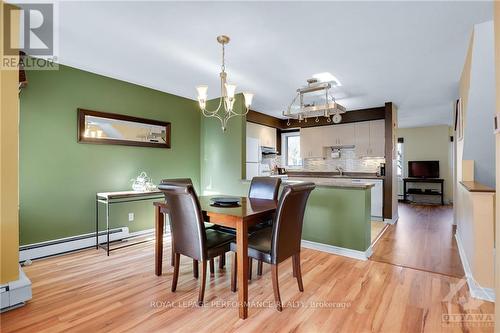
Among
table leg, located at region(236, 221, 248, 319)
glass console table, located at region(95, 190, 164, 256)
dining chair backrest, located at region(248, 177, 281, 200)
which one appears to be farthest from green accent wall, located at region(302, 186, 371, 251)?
glass console table, located at region(95, 190, 164, 256)

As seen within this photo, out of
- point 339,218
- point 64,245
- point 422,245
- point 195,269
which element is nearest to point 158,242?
point 195,269

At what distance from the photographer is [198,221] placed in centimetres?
203

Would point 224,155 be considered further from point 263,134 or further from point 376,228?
point 376,228

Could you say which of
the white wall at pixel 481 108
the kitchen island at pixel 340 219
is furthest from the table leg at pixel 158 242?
the white wall at pixel 481 108

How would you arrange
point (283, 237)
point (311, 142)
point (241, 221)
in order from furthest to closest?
1. point (311, 142)
2. point (283, 237)
3. point (241, 221)

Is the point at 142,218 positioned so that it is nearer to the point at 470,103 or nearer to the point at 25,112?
the point at 25,112

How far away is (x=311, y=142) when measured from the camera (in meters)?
6.31

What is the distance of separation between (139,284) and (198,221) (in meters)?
1.04

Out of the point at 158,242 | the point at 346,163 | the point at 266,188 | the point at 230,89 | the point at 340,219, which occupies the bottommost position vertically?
the point at 158,242

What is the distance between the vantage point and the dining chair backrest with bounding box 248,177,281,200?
2.97m

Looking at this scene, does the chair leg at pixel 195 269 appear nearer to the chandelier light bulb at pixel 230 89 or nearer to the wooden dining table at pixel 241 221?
the wooden dining table at pixel 241 221

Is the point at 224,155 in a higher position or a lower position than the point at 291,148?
lower

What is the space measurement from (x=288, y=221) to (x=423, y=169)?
23.6 ft

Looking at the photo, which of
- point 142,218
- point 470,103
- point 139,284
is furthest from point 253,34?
point 142,218
